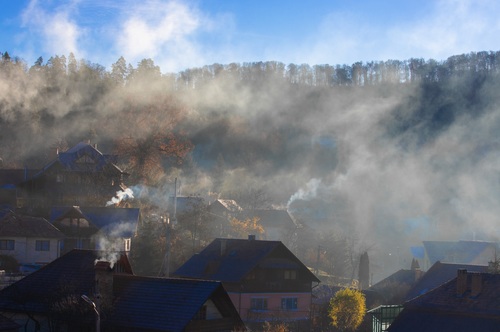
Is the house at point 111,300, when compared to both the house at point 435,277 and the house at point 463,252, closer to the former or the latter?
the house at point 435,277

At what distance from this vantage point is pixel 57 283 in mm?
29422

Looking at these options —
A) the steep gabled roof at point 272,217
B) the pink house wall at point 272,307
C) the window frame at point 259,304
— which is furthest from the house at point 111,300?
the steep gabled roof at point 272,217

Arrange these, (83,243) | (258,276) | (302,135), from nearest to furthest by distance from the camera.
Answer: (258,276) < (83,243) < (302,135)

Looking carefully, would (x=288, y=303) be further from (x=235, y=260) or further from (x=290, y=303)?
(x=235, y=260)

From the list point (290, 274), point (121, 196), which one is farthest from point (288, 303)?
point (121, 196)

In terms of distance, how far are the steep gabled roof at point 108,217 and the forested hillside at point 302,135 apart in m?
12.8

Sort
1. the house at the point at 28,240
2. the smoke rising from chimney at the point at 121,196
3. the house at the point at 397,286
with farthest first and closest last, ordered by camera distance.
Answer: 1. the smoke rising from chimney at the point at 121,196
2. the house at the point at 397,286
3. the house at the point at 28,240

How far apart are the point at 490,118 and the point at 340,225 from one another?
47.4 meters

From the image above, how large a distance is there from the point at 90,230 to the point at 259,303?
16.6 m

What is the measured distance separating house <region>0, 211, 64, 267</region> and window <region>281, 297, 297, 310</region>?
17.4 m

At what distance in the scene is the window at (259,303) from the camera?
45.0 m

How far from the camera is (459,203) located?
11275 centimetres

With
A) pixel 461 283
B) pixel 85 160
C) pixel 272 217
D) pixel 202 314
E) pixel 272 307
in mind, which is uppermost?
pixel 85 160

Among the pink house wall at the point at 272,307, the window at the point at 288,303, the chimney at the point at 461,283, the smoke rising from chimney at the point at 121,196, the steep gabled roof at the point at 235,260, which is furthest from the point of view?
the smoke rising from chimney at the point at 121,196
